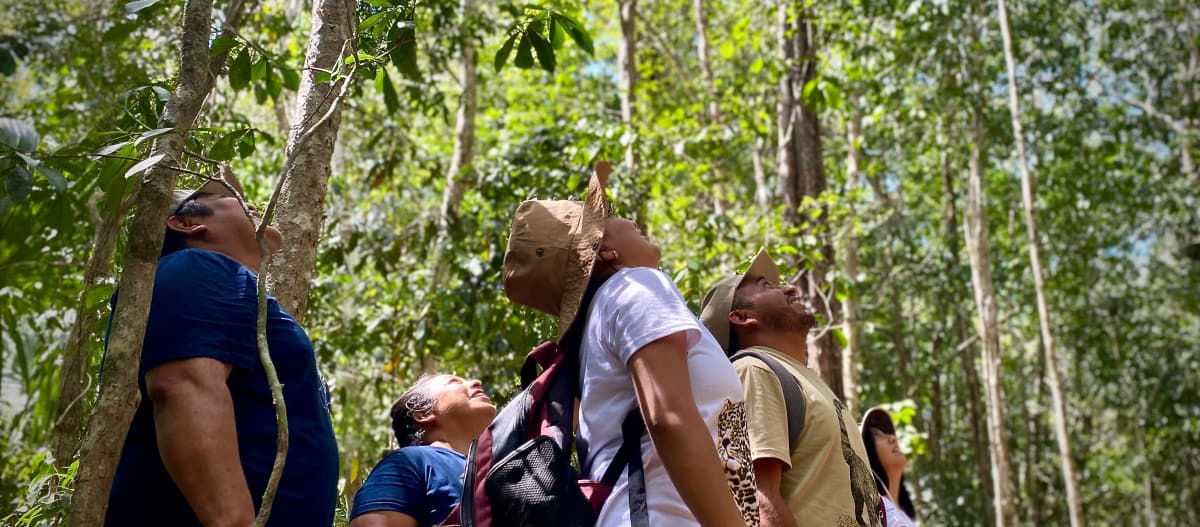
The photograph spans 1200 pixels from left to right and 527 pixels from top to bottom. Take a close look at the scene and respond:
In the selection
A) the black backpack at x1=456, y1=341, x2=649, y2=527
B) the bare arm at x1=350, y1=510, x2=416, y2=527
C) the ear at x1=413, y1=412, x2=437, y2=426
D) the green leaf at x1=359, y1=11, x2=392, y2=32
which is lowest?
the bare arm at x1=350, y1=510, x2=416, y2=527

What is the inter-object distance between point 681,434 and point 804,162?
585cm

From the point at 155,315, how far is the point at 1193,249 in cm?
1871

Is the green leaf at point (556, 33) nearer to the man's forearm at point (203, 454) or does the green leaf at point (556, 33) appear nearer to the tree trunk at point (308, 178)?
the tree trunk at point (308, 178)

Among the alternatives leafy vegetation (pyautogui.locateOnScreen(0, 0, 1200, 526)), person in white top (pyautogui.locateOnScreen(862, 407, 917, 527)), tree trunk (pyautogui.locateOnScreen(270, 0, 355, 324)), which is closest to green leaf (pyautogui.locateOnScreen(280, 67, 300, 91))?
leafy vegetation (pyautogui.locateOnScreen(0, 0, 1200, 526))

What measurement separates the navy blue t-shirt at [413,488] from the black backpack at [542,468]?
70 cm

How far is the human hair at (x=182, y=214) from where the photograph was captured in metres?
2.21

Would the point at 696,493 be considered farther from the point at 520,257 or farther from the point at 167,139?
the point at 167,139

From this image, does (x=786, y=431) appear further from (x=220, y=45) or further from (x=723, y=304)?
(x=220, y=45)

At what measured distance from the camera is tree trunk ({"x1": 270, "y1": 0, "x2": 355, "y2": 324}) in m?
2.87

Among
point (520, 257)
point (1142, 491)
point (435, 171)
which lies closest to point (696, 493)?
point (520, 257)

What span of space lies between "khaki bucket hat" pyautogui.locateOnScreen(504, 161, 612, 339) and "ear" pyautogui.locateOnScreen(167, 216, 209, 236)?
2.24 feet

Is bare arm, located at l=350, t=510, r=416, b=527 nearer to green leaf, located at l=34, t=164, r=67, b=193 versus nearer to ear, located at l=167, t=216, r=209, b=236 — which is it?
ear, located at l=167, t=216, r=209, b=236

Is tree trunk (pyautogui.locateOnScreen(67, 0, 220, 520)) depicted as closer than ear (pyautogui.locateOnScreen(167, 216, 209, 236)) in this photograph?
Yes

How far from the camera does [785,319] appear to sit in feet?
9.87
